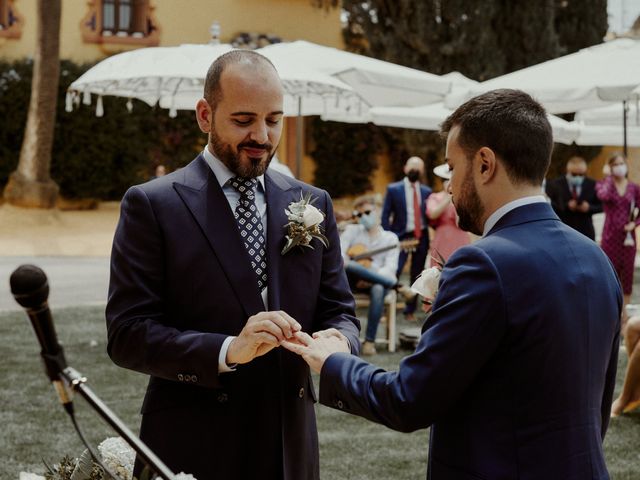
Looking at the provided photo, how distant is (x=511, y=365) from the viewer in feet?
7.66

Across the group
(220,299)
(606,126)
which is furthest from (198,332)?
(606,126)

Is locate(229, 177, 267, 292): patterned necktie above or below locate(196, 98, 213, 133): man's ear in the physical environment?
below

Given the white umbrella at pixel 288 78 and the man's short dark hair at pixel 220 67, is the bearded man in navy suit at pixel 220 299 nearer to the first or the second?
the man's short dark hair at pixel 220 67

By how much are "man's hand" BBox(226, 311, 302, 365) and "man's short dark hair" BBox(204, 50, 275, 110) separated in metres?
0.70

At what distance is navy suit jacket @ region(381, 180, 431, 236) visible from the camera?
13500 mm

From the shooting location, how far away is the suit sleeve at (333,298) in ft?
10.2

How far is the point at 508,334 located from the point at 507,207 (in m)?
0.31

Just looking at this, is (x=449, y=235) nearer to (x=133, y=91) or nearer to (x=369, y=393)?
(x=133, y=91)

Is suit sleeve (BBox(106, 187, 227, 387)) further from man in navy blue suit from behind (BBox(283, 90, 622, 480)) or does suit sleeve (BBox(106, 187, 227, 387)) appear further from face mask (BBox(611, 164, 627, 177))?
face mask (BBox(611, 164, 627, 177))

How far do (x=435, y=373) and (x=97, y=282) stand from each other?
544 inches

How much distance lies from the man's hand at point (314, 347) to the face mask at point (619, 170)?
400 inches

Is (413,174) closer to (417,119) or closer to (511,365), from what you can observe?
(417,119)

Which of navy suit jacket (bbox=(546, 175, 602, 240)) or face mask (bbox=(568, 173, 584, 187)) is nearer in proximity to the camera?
navy suit jacket (bbox=(546, 175, 602, 240))

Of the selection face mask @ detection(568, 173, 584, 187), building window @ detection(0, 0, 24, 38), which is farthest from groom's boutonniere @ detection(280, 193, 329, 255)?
building window @ detection(0, 0, 24, 38)
